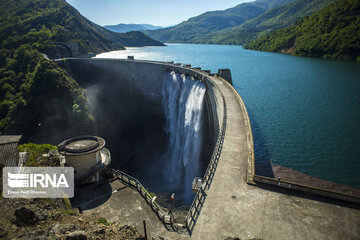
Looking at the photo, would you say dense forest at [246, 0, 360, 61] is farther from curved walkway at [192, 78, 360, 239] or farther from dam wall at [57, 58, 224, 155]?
curved walkway at [192, 78, 360, 239]

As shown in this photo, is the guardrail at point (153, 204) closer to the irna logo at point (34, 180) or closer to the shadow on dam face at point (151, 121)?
the irna logo at point (34, 180)

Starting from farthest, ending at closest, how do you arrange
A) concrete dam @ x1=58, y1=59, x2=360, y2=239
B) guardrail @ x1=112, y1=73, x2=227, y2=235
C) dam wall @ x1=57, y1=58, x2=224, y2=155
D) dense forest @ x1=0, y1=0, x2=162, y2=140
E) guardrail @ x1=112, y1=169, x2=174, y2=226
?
dense forest @ x1=0, y1=0, x2=162, y2=140
dam wall @ x1=57, y1=58, x2=224, y2=155
guardrail @ x1=112, y1=169, x2=174, y2=226
guardrail @ x1=112, y1=73, x2=227, y2=235
concrete dam @ x1=58, y1=59, x2=360, y2=239

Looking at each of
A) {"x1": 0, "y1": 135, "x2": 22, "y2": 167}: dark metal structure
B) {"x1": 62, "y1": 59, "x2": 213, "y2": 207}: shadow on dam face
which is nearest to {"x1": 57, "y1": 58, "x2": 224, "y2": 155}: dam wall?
{"x1": 62, "y1": 59, "x2": 213, "y2": 207}: shadow on dam face

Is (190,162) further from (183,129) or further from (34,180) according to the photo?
(34,180)

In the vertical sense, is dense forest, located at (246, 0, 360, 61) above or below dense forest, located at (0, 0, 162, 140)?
above

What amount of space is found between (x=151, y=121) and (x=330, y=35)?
103646mm

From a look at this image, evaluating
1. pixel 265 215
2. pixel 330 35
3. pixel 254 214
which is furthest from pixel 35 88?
pixel 330 35

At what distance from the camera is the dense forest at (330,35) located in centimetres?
9681

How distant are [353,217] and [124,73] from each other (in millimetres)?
60945

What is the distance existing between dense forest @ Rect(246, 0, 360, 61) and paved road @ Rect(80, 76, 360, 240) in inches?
4131

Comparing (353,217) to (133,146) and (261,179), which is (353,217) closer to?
(261,179)

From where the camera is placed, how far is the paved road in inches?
462

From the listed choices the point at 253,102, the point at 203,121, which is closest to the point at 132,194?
the point at 203,121

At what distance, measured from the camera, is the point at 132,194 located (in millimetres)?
19094
